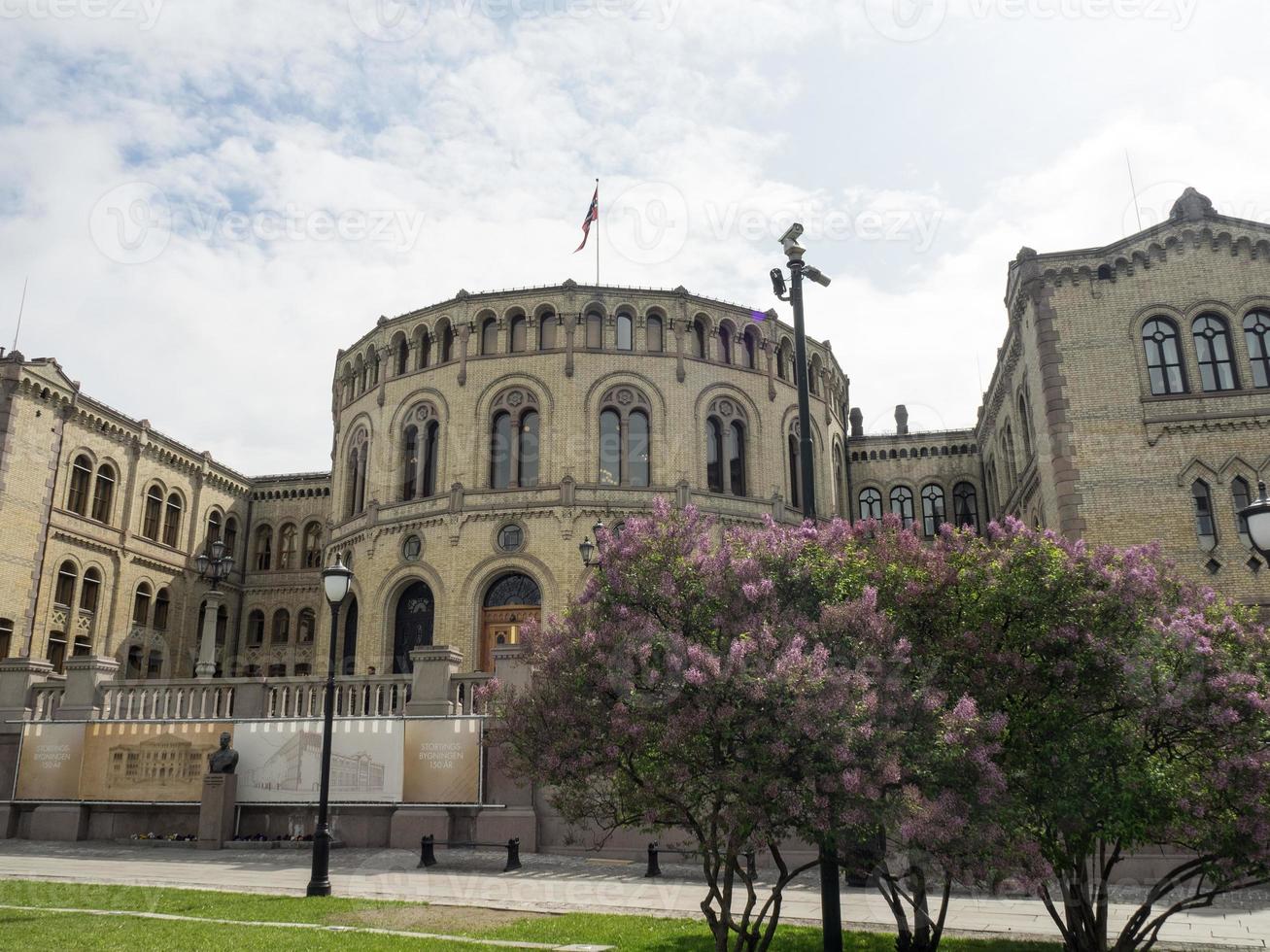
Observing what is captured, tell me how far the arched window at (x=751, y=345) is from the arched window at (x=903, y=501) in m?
11.7

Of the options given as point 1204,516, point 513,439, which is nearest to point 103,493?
point 513,439

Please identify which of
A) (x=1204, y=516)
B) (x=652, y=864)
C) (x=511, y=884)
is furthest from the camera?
(x=1204, y=516)

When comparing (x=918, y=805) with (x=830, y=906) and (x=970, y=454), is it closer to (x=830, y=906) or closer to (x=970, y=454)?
(x=830, y=906)

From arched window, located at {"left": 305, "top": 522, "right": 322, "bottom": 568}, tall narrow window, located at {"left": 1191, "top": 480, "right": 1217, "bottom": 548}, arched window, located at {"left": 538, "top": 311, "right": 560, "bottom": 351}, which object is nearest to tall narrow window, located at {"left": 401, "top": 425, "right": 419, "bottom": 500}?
arched window, located at {"left": 538, "top": 311, "right": 560, "bottom": 351}

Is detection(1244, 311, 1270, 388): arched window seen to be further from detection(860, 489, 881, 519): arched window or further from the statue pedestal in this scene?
the statue pedestal

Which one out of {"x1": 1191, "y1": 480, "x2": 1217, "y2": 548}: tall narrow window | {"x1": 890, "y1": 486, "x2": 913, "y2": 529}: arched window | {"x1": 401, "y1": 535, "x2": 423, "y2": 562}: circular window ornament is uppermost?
{"x1": 890, "y1": 486, "x2": 913, "y2": 529}: arched window

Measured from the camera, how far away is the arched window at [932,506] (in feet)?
147

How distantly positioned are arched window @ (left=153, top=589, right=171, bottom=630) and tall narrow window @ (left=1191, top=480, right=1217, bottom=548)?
39.6 metres

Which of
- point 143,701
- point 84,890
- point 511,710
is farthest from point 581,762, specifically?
point 143,701

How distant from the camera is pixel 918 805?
803 centimetres

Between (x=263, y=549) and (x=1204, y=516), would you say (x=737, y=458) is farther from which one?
(x=263, y=549)

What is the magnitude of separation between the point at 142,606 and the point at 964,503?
121 ft

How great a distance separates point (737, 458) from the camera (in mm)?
36719

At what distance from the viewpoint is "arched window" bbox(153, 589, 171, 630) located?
4228cm
